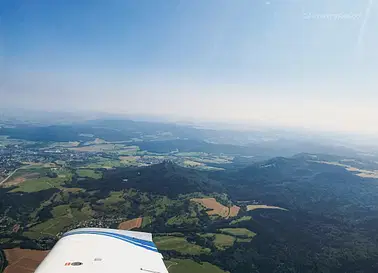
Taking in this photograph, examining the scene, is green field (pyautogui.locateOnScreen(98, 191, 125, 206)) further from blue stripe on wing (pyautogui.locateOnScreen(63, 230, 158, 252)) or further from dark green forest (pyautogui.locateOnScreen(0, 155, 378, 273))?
blue stripe on wing (pyautogui.locateOnScreen(63, 230, 158, 252))

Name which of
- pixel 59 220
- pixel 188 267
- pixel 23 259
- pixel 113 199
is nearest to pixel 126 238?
pixel 188 267

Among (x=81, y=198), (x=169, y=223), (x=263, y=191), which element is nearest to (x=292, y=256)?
(x=169, y=223)

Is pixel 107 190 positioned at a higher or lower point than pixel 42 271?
lower

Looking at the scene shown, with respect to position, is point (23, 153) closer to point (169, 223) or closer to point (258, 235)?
point (169, 223)

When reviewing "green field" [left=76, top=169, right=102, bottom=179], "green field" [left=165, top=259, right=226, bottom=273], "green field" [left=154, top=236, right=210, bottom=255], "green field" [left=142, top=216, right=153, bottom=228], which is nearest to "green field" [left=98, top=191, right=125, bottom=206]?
"green field" [left=142, top=216, right=153, bottom=228]

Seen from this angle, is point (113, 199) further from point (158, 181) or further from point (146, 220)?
point (158, 181)

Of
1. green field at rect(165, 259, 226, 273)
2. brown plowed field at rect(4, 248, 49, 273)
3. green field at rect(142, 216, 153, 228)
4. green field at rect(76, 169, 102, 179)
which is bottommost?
green field at rect(142, 216, 153, 228)

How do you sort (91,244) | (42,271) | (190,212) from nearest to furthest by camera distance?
(42,271)
(91,244)
(190,212)

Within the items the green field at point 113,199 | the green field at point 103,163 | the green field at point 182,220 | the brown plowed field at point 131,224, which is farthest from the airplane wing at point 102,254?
the green field at point 103,163

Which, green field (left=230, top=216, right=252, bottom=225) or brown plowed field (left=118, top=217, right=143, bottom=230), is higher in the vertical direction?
brown plowed field (left=118, top=217, right=143, bottom=230)
